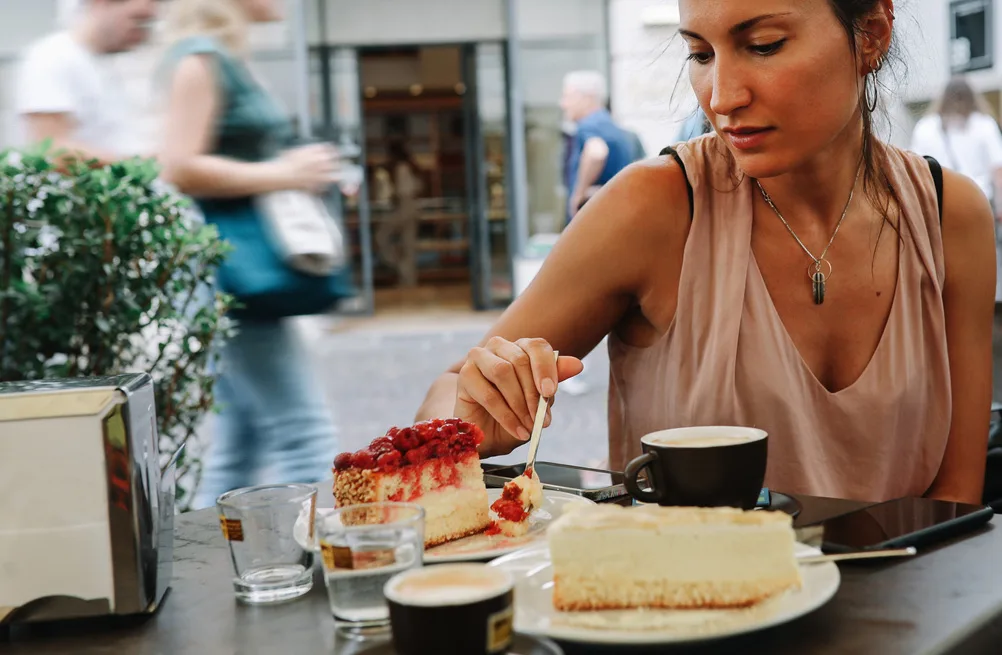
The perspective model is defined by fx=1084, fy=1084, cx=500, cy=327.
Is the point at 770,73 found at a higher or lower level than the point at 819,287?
higher

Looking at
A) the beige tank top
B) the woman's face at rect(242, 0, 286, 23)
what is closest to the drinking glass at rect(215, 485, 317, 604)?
the beige tank top

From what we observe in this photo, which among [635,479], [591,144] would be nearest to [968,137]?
[591,144]

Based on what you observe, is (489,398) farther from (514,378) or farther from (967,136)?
(967,136)

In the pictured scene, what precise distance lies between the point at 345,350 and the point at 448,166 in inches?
235

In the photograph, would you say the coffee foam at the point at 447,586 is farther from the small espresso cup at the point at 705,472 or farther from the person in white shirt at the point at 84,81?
the person in white shirt at the point at 84,81

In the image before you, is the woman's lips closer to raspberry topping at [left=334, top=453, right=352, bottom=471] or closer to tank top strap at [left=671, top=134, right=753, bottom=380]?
tank top strap at [left=671, top=134, right=753, bottom=380]

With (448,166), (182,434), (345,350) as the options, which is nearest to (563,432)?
(182,434)

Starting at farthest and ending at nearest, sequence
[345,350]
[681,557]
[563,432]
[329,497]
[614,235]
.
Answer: [345,350] < [563,432] < [614,235] < [329,497] < [681,557]

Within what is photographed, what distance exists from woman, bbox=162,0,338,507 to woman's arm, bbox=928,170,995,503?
1820 mm

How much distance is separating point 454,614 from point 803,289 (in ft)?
3.74

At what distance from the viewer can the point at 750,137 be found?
151 centimetres

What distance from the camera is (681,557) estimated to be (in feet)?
2.76

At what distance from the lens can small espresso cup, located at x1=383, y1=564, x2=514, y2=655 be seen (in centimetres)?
71

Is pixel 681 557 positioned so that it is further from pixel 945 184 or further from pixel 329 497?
pixel 945 184
